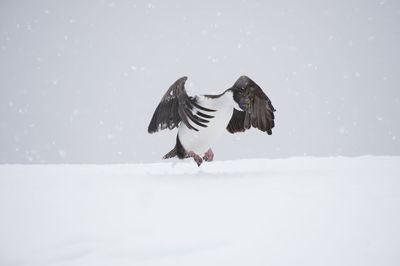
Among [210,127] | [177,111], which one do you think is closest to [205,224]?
[210,127]

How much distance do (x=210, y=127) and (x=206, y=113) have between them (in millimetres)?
119

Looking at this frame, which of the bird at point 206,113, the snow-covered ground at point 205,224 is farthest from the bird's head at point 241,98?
the snow-covered ground at point 205,224

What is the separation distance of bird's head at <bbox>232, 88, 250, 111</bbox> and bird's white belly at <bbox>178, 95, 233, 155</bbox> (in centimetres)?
10

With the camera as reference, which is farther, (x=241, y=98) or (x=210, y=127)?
(x=210, y=127)

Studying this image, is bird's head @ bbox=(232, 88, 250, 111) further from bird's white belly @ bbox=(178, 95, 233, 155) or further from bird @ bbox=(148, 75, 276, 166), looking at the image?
bird's white belly @ bbox=(178, 95, 233, 155)

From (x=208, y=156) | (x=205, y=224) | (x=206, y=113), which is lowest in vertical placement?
(x=205, y=224)

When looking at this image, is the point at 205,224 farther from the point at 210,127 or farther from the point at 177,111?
the point at 177,111

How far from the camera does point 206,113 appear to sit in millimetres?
2287

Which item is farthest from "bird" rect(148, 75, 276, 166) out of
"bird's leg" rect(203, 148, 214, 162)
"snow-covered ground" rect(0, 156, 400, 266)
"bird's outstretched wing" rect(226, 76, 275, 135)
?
"snow-covered ground" rect(0, 156, 400, 266)

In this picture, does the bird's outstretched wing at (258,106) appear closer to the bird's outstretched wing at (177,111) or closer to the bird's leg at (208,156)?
the bird's outstretched wing at (177,111)

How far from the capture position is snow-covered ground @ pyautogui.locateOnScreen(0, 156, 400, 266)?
82 centimetres

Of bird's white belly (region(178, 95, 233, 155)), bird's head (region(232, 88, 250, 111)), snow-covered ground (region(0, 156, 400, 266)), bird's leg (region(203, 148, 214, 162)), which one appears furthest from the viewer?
bird's leg (region(203, 148, 214, 162))
